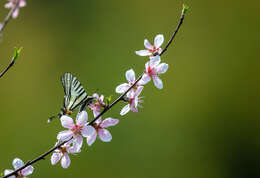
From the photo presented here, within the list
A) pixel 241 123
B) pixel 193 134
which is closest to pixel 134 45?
pixel 193 134

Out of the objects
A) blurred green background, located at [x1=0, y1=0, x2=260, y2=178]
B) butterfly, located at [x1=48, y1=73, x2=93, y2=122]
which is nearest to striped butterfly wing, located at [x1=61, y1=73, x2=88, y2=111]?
butterfly, located at [x1=48, y1=73, x2=93, y2=122]

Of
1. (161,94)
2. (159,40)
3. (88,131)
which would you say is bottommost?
(88,131)

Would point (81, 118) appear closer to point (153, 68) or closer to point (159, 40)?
point (153, 68)

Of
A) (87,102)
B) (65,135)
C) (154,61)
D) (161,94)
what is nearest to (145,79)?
(154,61)

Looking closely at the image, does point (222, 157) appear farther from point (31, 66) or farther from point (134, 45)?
point (31, 66)

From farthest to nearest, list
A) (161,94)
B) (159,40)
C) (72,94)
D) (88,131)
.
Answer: (161,94) < (159,40) < (72,94) < (88,131)
